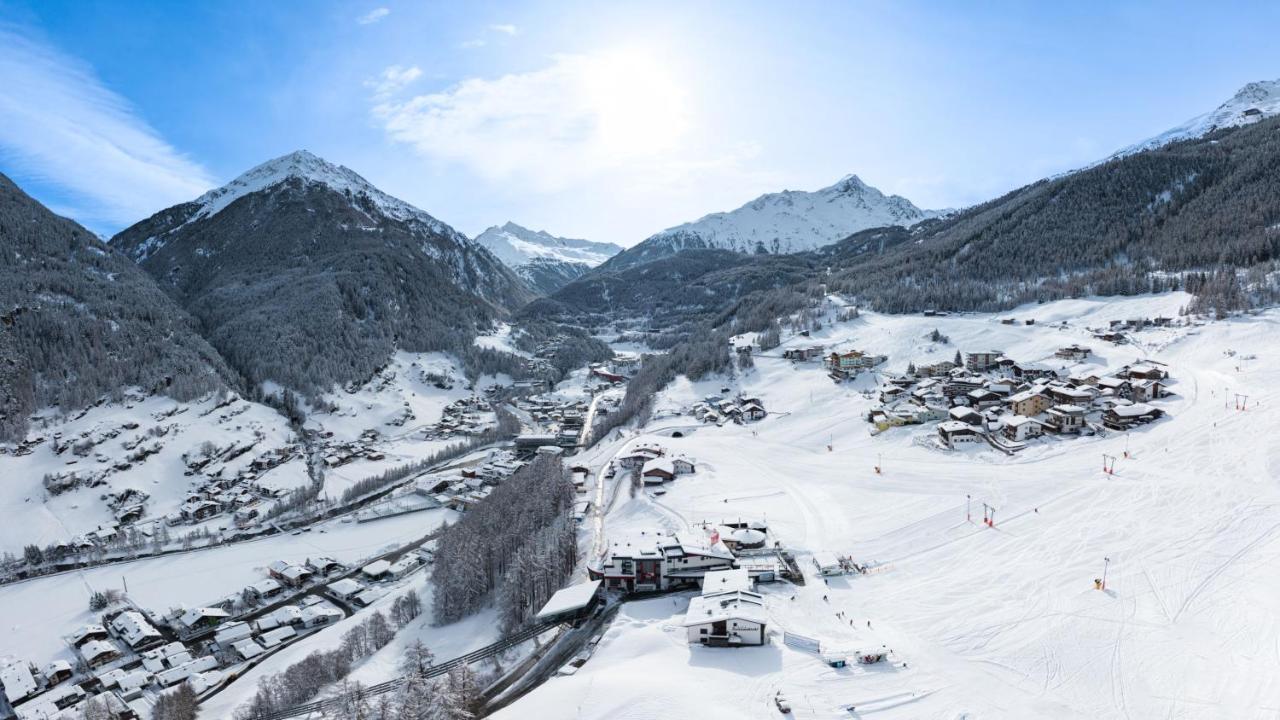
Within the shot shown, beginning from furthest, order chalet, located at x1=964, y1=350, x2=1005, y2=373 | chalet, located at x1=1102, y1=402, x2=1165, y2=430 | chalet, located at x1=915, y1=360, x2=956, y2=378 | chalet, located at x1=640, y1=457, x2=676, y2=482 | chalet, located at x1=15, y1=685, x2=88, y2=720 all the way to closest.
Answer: chalet, located at x1=915, y1=360, x2=956, y2=378 < chalet, located at x1=964, y1=350, x2=1005, y2=373 < chalet, located at x1=640, y1=457, x2=676, y2=482 < chalet, located at x1=1102, y1=402, x2=1165, y2=430 < chalet, located at x1=15, y1=685, x2=88, y2=720

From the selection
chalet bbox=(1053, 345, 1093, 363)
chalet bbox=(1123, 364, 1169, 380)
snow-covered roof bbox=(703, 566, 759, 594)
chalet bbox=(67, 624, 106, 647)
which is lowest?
chalet bbox=(67, 624, 106, 647)

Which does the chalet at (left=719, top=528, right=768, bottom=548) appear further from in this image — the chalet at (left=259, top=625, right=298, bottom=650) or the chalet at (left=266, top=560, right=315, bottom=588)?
the chalet at (left=266, top=560, right=315, bottom=588)

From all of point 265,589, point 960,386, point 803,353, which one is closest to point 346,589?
point 265,589

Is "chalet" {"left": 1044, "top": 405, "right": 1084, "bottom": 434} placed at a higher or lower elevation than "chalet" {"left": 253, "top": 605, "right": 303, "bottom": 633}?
higher

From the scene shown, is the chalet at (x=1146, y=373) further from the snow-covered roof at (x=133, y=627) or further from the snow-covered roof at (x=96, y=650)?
the snow-covered roof at (x=96, y=650)

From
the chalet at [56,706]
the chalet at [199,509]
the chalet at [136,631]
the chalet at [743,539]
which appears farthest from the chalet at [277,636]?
the chalet at [743,539]

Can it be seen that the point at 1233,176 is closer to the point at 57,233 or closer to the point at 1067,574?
the point at 1067,574

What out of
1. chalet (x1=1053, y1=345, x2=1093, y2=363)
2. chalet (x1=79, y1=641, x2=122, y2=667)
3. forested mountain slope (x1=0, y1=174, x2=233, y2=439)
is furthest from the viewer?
forested mountain slope (x1=0, y1=174, x2=233, y2=439)

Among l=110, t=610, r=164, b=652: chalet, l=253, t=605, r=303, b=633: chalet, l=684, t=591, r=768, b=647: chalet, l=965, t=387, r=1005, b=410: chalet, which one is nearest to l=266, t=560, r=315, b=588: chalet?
l=253, t=605, r=303, b=633: chalet
